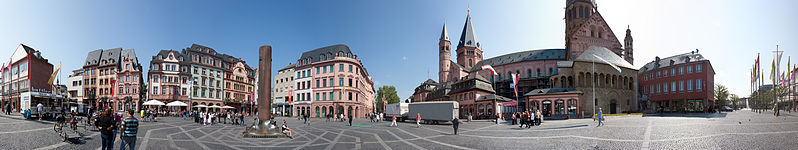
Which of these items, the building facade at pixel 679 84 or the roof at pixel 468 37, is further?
the roof at pixel 468 37

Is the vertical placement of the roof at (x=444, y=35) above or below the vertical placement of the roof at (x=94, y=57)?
above

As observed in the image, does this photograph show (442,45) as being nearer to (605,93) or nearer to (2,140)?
(605,93)

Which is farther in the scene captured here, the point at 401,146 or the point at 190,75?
Result: the point at 190,75

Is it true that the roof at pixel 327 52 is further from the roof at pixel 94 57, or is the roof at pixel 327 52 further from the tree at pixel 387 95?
the tree at pixel 387 95

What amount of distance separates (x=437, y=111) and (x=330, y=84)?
91.0 ft

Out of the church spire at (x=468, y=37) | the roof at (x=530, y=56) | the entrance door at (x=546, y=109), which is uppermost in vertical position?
the church spire at (x=468, y=37)

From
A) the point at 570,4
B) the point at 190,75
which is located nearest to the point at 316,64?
the point at 190,75

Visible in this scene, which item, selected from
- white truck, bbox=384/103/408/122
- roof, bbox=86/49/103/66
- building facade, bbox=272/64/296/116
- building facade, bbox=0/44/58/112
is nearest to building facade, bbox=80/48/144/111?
roof, bbox=86/49/103/66

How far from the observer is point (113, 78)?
61.8 meters

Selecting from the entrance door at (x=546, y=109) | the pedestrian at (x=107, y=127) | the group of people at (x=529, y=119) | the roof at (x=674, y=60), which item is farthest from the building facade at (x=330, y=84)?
the roof at (x=674, y=60)

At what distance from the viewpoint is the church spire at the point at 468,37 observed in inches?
4173

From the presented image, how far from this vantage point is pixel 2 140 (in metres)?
13.6

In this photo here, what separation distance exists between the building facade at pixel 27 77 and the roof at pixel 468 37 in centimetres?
8970

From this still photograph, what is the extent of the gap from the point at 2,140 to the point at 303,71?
164 feet
